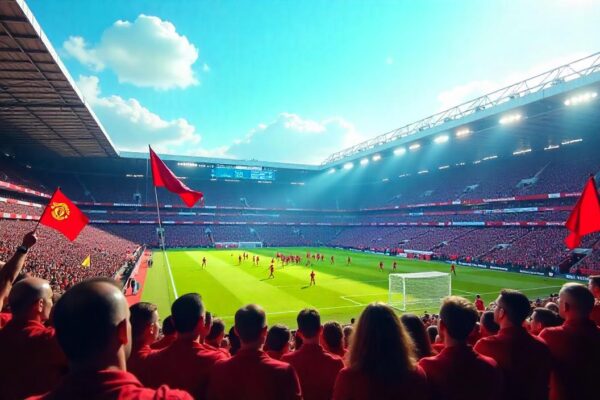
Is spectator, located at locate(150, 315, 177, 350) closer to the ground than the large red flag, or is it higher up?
closer to the ground

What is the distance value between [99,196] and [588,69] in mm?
76036

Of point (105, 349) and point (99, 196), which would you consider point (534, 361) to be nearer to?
point (105, 349)

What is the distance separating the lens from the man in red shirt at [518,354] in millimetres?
3549

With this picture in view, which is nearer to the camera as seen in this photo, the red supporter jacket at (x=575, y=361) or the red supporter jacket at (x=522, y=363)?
the red supporter jacket at (x=522, y=363)

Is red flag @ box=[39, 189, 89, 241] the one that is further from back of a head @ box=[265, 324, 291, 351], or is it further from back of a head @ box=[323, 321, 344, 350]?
back of a head @ box=[323, 321, 344, 350]

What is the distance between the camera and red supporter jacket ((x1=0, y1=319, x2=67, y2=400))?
10.5ft

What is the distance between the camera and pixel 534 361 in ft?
11.8

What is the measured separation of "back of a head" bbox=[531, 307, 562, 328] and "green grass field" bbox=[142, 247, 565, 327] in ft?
46.4

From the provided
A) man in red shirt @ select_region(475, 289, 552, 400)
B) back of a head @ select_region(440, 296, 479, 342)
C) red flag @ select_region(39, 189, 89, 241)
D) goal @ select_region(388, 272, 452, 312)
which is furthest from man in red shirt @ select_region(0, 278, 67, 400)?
goal @ select_region(388, 272, 452, 312)

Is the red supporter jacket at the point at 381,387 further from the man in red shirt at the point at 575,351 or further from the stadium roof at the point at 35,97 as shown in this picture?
the stadium roof at the point at 35,97

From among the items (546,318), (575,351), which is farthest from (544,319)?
(575,351)

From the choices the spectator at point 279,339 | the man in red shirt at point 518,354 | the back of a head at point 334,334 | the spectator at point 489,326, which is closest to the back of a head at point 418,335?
the man in red shirt at point 518,354

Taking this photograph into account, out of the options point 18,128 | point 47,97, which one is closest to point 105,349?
point 47,97

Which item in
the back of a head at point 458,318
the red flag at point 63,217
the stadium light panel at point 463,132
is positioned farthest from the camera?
the stadium light panel at point 463,132
